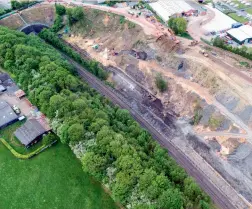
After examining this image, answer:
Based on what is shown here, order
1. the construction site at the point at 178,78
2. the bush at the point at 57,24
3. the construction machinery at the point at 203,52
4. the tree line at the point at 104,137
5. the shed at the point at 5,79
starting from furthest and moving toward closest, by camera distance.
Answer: the bush at the point at 57,24, the construction machinery at the point at 203,52, the shed at the point at 5,79, the construction site at the point at 178,78, the tree line at the point at 104,137

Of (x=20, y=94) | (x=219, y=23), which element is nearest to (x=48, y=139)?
(x=20, y=94)

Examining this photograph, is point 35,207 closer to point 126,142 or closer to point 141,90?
point 126,142

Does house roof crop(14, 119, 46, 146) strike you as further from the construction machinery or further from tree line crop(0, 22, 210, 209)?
the construction machinery

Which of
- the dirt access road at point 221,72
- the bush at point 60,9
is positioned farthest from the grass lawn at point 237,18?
the bush at point 60,9

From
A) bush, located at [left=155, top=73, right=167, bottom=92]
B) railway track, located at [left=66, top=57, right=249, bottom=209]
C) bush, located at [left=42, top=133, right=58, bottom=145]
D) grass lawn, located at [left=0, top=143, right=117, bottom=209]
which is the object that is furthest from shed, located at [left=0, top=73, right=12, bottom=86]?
bush, located at [left=155, top=73, right=167, bottom=92]

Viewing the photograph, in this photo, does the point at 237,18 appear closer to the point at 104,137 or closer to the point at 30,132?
the point at 104,137

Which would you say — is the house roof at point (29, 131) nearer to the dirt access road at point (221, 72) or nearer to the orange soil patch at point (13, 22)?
the dirt access road at point (221, 72)
